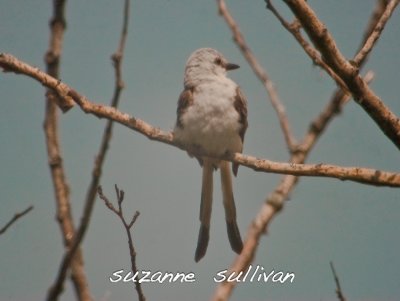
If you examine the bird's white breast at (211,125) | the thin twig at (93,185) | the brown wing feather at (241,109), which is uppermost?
the brown wing feather at (241,109)

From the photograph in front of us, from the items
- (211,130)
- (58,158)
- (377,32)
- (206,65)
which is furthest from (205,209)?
(58,158)

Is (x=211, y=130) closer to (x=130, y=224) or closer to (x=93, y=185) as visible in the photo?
(x=130, y=224)

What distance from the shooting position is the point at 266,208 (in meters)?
3.38

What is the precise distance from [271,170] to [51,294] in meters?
2.00

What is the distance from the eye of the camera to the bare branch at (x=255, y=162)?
2.71m

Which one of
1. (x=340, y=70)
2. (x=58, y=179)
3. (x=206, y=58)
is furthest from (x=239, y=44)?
(x=58, y=179)

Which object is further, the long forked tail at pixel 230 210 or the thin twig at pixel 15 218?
the long forked tail at pixel 230 210

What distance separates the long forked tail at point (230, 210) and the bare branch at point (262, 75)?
4.05 ft

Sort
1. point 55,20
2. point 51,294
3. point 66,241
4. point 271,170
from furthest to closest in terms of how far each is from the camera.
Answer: point 271,170 < point 55,20 < point 66,241 < point 51,294

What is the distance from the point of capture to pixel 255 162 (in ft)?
10.5

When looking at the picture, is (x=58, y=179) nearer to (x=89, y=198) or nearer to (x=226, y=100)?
(x=89, y=198)

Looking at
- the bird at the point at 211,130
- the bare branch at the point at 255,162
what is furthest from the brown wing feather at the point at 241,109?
the bare branch at the point at 255,162

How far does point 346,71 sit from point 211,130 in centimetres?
247

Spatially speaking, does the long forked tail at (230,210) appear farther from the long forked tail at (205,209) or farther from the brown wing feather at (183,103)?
the brown wing feather at (183,103)
